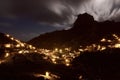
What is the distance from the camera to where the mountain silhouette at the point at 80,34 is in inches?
4494

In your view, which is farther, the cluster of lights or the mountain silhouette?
the mountain silhouette

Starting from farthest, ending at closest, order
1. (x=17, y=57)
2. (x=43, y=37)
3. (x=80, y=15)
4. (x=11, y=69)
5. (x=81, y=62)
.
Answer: (x=43, y=37), (x=80, y=15), (x=81, y=62), (x=17, y=57), (x=11, y=69)

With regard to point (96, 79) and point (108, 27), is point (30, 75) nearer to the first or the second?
point (96, 79)

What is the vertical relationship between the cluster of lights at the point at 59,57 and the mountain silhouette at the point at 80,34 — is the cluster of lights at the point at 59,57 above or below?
below

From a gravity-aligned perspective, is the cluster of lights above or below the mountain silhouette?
below

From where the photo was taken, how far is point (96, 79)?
58938 mm

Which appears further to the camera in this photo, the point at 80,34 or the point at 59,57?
the point at 80,34

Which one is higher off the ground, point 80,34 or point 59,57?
point 80,34

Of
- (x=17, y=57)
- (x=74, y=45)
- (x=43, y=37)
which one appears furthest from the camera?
(x=43, y=37)

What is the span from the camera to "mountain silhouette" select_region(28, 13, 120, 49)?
114 m

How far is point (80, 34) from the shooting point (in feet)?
417

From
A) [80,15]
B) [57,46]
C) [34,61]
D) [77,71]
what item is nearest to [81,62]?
[77,71]

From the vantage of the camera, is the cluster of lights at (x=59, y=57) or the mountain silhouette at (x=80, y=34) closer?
the cluster of lights at (x=59, y=57)

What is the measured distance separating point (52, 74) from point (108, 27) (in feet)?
244
